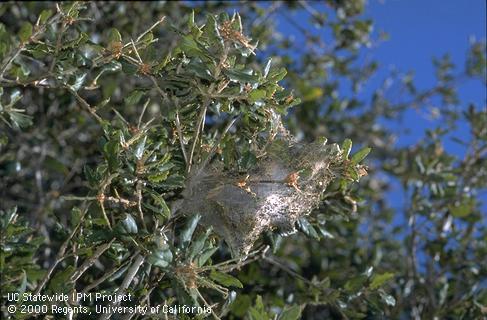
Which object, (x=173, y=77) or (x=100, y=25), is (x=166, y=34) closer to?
(x=100, y=25)

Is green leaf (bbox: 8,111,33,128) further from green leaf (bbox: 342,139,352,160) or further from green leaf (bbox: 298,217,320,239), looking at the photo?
green leaf (bbox: 342,139,352,160)

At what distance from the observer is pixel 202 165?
2.14m

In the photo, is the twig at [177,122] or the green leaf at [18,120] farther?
the green leaf at [18,120]

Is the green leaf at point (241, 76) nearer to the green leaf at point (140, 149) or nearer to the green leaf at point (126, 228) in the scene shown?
the green leaf at point (140, 149)

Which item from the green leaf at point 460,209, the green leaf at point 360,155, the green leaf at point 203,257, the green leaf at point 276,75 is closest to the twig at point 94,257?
the green leaf at point 203,257

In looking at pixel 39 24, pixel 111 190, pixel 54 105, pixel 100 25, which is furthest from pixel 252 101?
pixel 100 25

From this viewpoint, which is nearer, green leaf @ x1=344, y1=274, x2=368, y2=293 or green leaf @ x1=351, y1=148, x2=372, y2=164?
green leaf @ x1=351, y1=148, x2=372, y2=164

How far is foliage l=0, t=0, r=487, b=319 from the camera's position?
2070mm

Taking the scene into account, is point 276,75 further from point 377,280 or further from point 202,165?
point 377,280

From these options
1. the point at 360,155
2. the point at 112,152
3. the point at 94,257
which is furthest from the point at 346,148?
the point at 94,257

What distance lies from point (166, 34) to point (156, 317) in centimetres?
276

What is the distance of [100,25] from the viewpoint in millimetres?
4426

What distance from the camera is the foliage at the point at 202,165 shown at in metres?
2.07

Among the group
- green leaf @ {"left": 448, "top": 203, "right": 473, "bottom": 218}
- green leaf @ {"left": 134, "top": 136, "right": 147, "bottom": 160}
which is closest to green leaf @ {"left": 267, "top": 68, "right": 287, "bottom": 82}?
green leaf @ {"left": 134, "top": 136, "right": 147, "bottom": 160}
